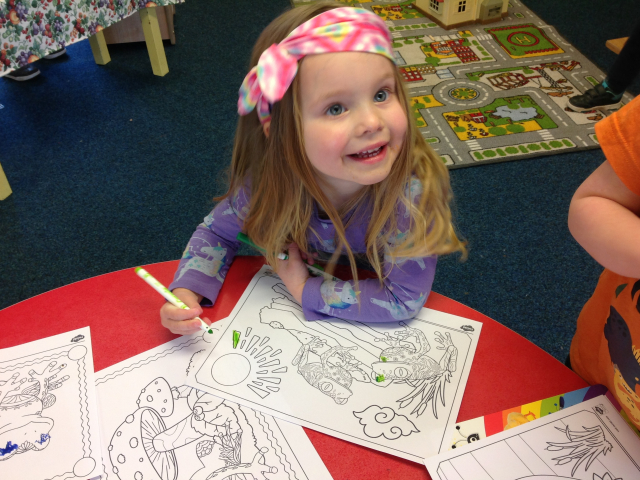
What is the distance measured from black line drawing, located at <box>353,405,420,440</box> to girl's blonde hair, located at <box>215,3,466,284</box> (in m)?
0.21

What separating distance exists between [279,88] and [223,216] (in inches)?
10.8

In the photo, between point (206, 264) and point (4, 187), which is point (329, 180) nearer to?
point (206, 264)

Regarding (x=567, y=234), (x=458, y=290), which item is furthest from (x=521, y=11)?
(x=458, y=290)

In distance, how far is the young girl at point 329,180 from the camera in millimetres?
620

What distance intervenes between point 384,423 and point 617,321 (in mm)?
314

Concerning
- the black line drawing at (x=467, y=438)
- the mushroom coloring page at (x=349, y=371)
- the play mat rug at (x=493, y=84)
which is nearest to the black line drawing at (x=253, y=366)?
the mushroom coloring page at (x=349, y=371)

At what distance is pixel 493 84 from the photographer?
2.18m

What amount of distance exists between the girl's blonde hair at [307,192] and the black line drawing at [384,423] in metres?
0.21

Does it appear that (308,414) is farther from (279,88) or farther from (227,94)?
(227,94)

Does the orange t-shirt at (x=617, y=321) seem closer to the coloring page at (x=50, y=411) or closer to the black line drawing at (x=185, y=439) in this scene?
the black line drawing at (x=185, y=439)

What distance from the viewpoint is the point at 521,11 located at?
2.66 m

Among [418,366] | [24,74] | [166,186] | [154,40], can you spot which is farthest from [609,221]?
[24,74]

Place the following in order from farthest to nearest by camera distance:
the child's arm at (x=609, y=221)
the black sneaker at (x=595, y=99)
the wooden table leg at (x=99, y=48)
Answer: the wooden table leg at (x=99, y=48)
the black sneaker at (x=595, y=99)
the child's arm at (x=609, y=221)

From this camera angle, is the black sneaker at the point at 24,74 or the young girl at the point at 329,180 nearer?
the young girl at the point at 329,180
